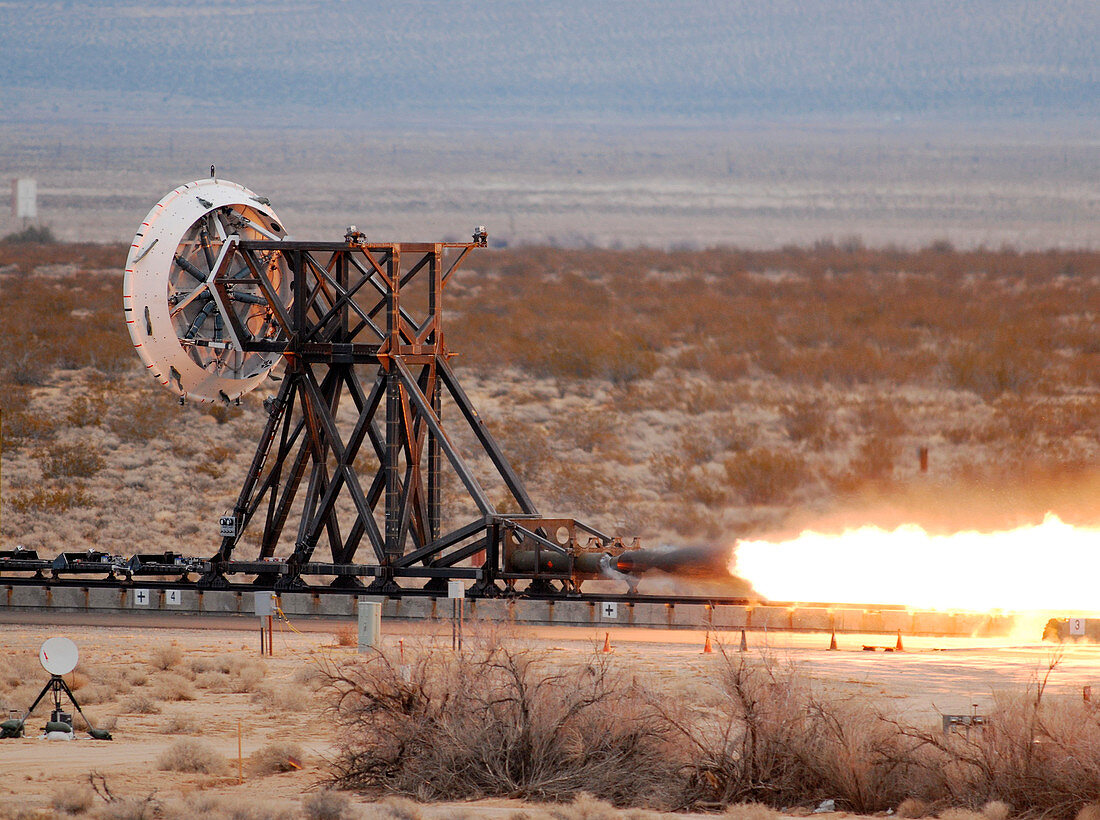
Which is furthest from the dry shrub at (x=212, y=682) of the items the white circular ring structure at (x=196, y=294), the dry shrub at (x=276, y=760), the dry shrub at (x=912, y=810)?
the dry shrub at (x=912, y=810)

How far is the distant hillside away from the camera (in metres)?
148

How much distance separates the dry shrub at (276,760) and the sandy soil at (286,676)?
0.12 meters

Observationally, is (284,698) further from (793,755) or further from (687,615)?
(687,615)

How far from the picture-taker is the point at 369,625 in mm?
21562

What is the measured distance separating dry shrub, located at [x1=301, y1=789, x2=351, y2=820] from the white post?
23.2 ft

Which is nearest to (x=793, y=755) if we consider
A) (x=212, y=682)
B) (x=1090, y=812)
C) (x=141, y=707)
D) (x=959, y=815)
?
(x=959, y=815)

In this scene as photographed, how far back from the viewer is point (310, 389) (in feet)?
85.3

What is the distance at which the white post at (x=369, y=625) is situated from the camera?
70.4ft

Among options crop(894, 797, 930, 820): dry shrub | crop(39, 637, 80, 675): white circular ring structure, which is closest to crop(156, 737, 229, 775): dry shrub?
crop(39, 637, 80, 675): white circular ring structure

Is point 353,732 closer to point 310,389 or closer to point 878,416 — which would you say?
point 310,389

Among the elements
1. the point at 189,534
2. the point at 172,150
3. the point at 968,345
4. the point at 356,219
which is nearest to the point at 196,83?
the point at 172,150

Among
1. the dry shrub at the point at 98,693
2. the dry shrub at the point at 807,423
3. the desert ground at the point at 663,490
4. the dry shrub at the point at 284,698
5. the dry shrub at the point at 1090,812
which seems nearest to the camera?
the dry shrub at the point at 1090,812

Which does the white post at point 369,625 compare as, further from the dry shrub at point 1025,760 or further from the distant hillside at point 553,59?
the distant hillside at point 553,59

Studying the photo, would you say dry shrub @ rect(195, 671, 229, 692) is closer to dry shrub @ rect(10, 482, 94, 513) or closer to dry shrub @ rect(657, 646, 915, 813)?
dry shrub @ rect(657, 646, 915, 813)
